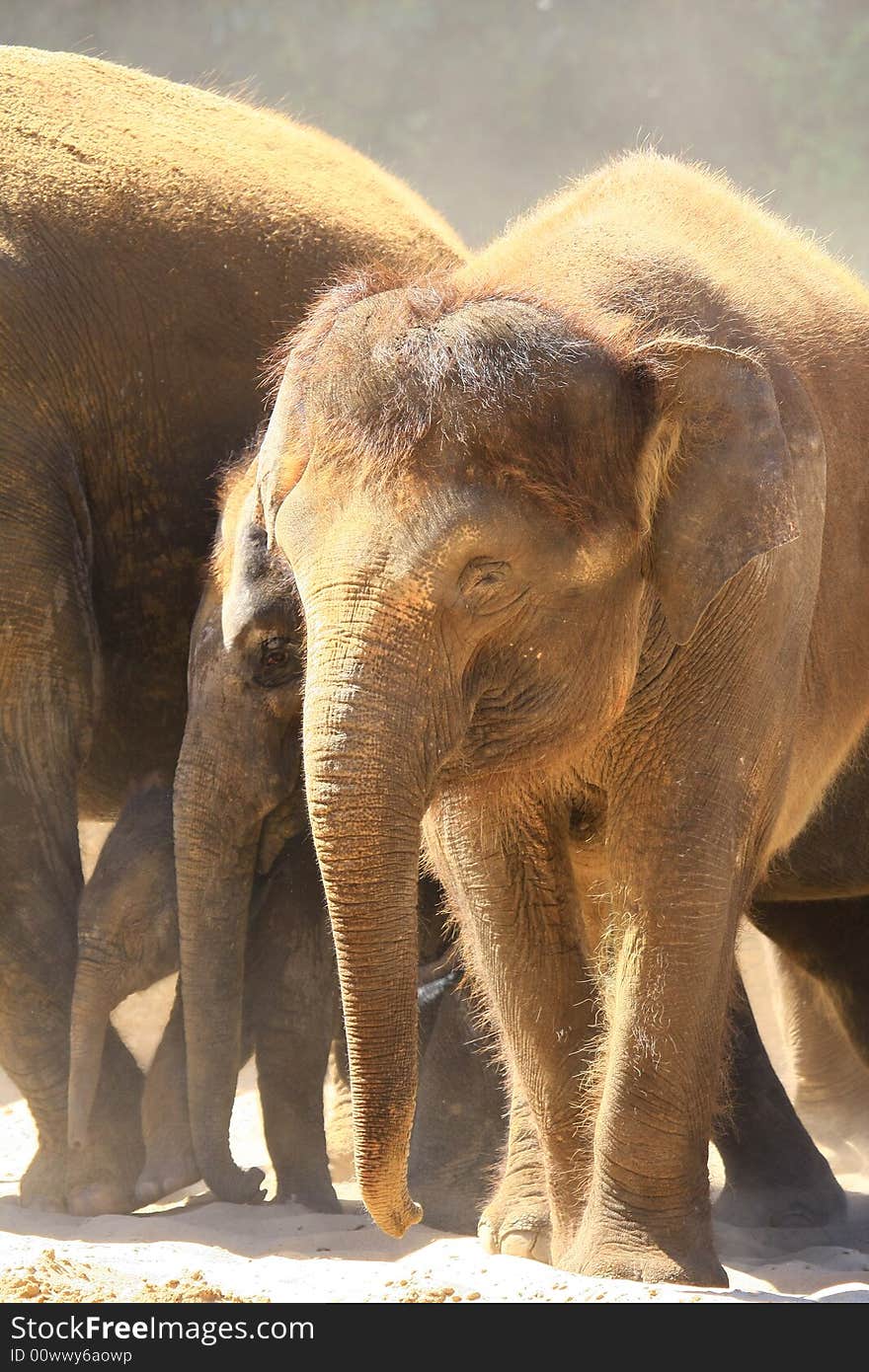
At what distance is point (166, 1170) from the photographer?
4922 millimetres

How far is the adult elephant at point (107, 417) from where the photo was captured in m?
5.04

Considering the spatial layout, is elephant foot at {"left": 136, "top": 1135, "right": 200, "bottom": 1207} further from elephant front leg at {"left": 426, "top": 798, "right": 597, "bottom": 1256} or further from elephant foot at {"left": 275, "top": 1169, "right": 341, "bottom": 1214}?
elephant front leg at {"left": 426, "top": 798, "right": 597, "bottom": 1256}

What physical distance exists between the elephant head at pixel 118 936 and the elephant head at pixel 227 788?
8.5 inches

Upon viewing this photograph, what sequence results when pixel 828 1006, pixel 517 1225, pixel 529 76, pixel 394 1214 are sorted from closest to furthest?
pixel 394 1214 → pixel 517 1225 → pixel 828 1006 → pixel 529 76

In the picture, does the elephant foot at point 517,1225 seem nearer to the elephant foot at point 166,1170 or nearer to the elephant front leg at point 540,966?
the elephant front leg at point 540,966

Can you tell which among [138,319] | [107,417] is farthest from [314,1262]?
[138,319]

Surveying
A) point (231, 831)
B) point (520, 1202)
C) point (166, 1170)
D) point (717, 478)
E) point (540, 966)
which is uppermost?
point (717, 478)

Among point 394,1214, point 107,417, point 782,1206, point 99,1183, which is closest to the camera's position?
point 394,1214

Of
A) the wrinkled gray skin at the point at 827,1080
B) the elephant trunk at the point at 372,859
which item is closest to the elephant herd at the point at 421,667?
the elephant trunk at the point at 372,859

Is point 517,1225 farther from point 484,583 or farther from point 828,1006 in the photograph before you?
point 828,1006

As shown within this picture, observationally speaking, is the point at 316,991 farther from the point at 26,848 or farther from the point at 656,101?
the point at 656,101

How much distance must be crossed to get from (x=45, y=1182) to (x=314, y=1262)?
1.05 meters

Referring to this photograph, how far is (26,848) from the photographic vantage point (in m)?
5.07
